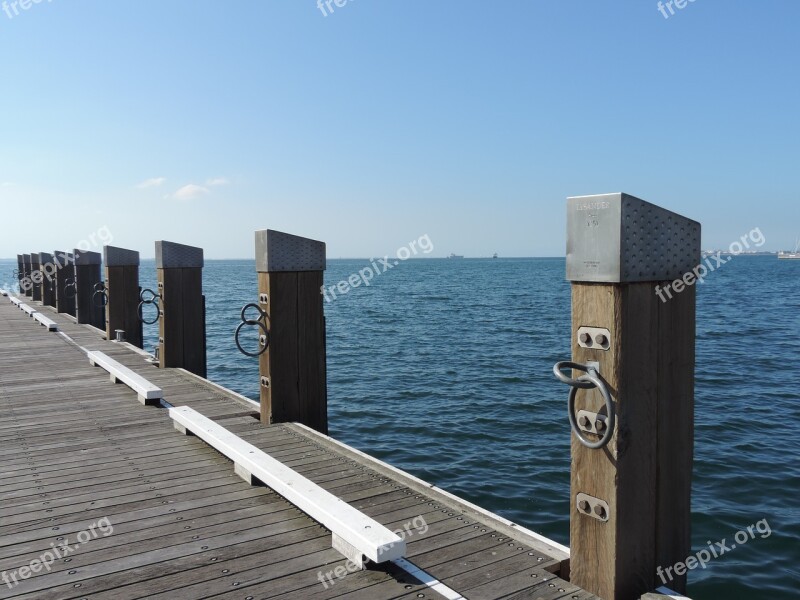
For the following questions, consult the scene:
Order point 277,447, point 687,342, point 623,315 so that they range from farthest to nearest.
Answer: point 277,447 → point 687,342 → point 623,315

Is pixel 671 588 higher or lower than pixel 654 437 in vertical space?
lower

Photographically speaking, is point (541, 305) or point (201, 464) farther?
point (541, 305)

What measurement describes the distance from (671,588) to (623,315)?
60.2 inches

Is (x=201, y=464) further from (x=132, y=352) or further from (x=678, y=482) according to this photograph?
(x=132, y=352)

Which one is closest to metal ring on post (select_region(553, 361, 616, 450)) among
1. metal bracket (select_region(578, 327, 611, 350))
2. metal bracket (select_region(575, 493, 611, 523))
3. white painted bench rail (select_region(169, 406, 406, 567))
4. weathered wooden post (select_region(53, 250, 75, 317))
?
metal bracket (select_region(578, 327, 611, 350))

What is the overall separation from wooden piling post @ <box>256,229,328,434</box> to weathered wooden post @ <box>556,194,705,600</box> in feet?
11.5

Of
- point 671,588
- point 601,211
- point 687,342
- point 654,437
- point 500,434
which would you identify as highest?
Result: point 601,211

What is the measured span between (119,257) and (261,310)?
7263 millimetres

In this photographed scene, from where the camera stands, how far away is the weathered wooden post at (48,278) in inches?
766

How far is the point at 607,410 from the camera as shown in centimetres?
294

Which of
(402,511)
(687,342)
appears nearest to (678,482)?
(687,342)

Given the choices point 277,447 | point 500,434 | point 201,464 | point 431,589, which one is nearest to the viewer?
point 431,589

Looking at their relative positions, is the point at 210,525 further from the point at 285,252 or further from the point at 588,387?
the point at 285,252

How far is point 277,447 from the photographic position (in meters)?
5.53
